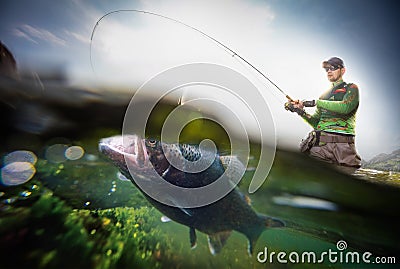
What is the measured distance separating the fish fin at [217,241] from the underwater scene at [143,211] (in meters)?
0.01

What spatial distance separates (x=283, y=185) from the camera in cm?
145

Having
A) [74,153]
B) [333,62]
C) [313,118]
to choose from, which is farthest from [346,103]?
[74,153]

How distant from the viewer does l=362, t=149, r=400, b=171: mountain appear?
60.2 inches

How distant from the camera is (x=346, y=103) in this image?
54.8 inches

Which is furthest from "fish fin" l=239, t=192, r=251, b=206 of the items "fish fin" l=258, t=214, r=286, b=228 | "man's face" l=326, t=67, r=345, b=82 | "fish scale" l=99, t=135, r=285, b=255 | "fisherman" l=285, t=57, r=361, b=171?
"man's face" l=326, t=67, r=345, b=82

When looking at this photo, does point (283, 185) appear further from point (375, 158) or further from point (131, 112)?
point (131, 112)

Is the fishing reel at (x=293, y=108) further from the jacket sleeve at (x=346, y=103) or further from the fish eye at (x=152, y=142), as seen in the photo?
the fish eye at (x=152, y=142)

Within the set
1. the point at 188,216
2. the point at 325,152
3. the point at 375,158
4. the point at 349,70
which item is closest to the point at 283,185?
the point at 325,152

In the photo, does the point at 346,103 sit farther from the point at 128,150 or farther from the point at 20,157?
the point at 20,157

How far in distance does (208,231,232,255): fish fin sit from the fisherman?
0.74 m

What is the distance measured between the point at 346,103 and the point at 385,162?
2.42 ft

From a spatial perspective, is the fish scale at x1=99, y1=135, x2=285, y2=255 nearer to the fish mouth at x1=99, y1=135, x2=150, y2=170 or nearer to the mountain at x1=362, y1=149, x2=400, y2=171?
the fish mouth at x1=99, y1=135, x2=150, y2=170

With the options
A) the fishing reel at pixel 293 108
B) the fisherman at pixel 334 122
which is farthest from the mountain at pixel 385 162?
the fishing reel at pixel 293 108

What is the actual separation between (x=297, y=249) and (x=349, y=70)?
1.29m
